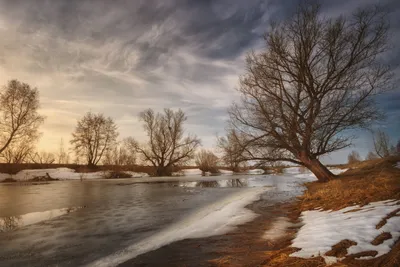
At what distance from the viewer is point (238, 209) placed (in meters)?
8.48

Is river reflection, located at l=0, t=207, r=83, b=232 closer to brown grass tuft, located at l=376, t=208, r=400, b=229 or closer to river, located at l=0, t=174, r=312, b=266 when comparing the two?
river, located at l=0, t=174, r=312, b=266

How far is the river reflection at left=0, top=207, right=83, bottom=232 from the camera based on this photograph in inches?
259

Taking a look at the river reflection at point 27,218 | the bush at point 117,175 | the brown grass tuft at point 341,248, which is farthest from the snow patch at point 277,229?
the bush at point 117,175

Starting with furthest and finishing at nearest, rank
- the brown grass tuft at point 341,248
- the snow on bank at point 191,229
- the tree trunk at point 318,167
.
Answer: the tree trunk at point 318,167 < the snow on bank at point 191,229 < the brown grass tuft at point 341,248

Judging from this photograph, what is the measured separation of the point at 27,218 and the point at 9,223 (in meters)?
0.63

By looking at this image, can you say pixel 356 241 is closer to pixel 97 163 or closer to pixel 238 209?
pixel 238 209

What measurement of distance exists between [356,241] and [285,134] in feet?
36.0

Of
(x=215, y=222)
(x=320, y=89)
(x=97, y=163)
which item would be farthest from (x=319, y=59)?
(x=97, y=163)

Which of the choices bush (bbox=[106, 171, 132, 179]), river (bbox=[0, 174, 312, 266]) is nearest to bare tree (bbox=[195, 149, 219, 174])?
bush (bbox=[106, 171, 132, 179])

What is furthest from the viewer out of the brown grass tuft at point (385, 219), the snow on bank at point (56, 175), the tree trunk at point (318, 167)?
the snow on bank at point (56, 175)

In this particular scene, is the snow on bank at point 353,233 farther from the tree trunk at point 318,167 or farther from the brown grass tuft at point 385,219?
the tree trunk at point 318,167

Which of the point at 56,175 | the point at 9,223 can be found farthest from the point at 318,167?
the point at 56,175

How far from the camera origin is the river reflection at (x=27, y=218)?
659cm

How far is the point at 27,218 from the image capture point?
756cm
